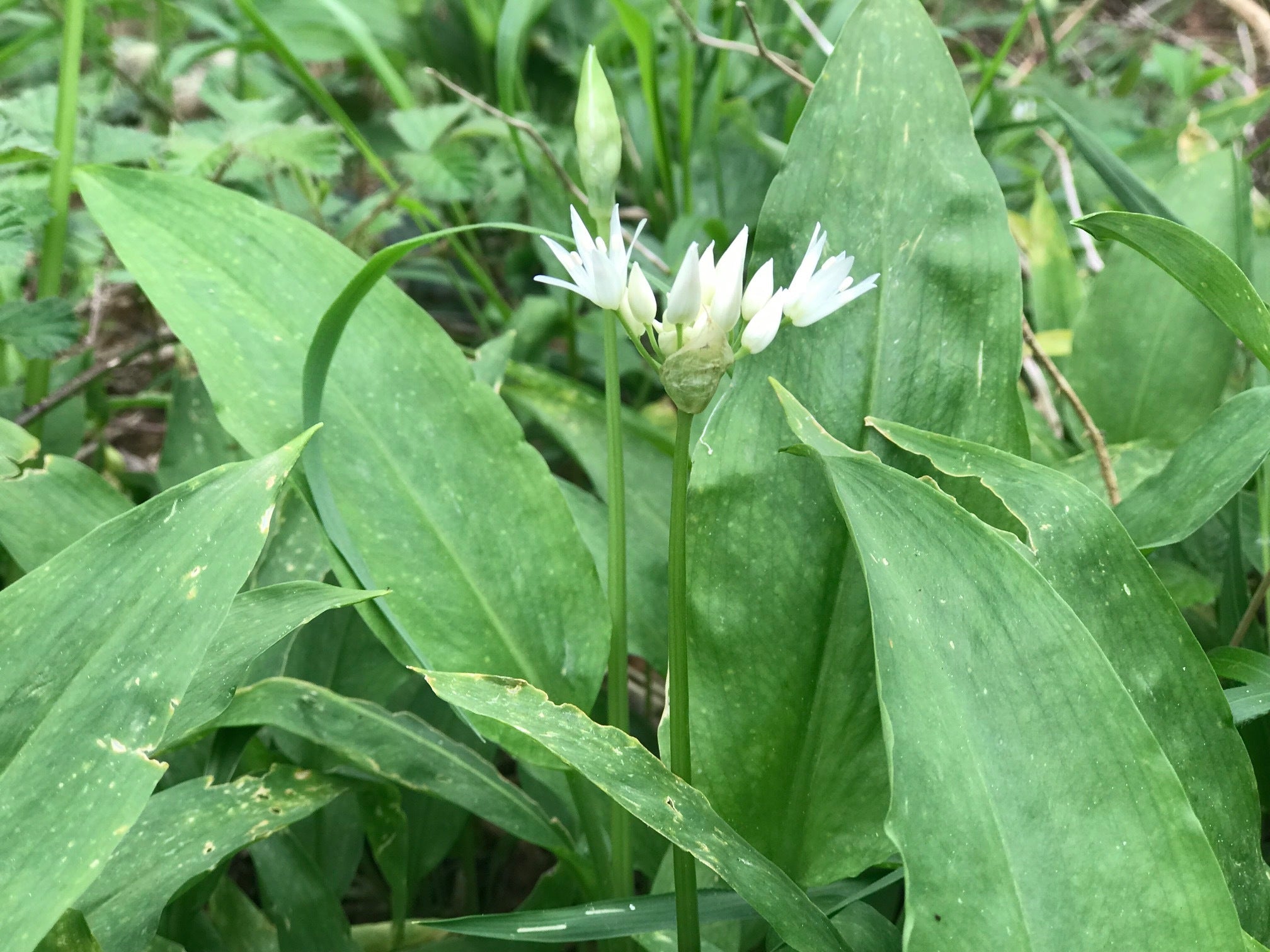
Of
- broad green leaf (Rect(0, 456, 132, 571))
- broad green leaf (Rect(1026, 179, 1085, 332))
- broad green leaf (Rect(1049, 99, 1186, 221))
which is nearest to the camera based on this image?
broad green leaf (Rect(0, 456, 132, 571))

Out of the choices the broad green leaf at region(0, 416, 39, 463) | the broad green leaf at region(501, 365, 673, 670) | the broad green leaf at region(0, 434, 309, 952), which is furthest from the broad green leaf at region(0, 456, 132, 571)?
the broad green leaf at region(501, 365, 673, 670)

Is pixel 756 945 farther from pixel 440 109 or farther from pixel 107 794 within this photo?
pixel 440 109

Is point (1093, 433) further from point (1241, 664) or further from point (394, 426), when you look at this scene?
point (394, 426)

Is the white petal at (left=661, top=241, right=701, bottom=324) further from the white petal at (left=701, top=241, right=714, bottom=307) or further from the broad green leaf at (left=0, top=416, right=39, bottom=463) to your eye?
the broad green leaf at (left=0, top=416, right=39, bottom=463)

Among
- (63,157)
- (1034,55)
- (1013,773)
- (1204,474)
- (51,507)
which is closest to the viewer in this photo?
(1013,773)

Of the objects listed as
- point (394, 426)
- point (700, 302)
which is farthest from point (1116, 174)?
point (394, 426)
